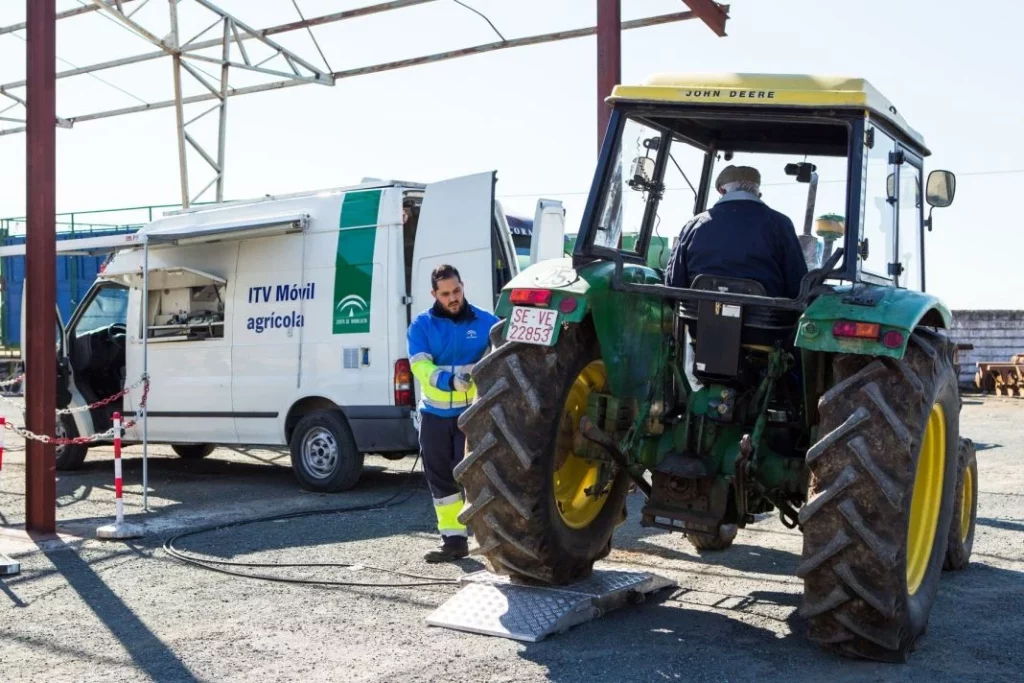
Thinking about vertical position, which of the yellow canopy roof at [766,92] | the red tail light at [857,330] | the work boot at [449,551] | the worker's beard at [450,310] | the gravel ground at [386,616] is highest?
the yellow canopy roof at [766,92]

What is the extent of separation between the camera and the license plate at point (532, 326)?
216 inches

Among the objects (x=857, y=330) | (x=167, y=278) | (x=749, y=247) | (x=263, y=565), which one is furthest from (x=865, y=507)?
(x=167, y=278)

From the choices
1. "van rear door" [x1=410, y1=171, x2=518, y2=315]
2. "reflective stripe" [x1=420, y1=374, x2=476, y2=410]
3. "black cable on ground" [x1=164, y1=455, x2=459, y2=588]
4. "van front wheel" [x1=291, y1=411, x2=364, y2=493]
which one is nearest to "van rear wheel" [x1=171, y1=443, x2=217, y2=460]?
"van front wheel" [x1=291, y1=411, x2=364, y2=493]

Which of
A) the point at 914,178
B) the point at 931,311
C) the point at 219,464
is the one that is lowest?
the point at 219,464

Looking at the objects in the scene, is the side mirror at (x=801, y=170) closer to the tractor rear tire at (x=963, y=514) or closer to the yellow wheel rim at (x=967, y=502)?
→ the tractor rear tire at (x=963, y=514)

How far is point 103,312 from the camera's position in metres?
12.5

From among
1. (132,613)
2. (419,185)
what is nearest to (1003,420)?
(419,185)

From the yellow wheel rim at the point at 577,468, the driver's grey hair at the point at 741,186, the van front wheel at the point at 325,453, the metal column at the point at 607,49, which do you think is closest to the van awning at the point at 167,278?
the van front wheel at the point at 325,453

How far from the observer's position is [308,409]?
10633 mm

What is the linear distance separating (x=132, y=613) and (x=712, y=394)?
3137 millimetres

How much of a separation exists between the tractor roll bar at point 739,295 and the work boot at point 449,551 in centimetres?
228

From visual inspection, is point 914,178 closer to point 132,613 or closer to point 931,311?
point 931,311

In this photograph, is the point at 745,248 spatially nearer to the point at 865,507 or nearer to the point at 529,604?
the point at 865,507

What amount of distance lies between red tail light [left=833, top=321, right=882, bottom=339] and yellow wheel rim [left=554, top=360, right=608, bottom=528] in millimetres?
1446
